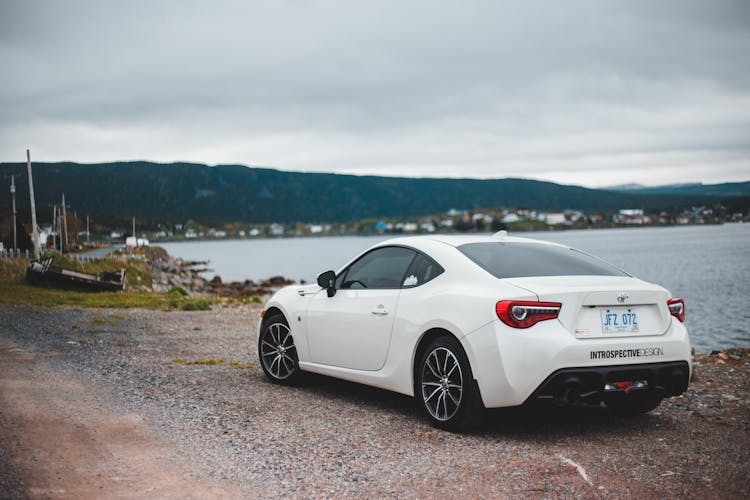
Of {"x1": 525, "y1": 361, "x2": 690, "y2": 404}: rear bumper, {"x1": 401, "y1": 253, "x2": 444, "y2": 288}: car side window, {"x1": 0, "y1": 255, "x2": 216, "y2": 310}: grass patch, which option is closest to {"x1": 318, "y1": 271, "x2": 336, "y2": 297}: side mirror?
{"x1": 401, "y1": 253, "x2": 444, "y2": 288}: car side window

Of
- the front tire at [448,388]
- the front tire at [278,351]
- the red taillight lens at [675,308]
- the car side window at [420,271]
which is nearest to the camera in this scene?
the front tire at [448,388]

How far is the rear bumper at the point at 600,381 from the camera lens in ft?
17.6

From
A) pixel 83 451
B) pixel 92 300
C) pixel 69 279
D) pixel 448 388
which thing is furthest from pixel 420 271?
pixel 69 279

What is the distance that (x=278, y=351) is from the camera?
8.23m

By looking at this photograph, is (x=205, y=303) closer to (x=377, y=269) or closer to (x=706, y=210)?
(x=377, y=269)

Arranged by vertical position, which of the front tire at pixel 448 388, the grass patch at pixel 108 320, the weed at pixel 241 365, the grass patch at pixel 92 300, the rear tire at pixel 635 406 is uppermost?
the front tire at pixel 448 388

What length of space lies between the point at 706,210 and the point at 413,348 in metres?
154

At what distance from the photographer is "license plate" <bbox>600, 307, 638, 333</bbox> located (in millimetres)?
5590

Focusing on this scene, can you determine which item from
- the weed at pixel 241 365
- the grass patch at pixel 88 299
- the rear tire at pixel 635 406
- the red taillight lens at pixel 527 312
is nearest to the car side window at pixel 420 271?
the red taillight lens at pixel 527 312

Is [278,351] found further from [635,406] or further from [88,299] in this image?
[88,299]

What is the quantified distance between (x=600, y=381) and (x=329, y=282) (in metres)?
3.04

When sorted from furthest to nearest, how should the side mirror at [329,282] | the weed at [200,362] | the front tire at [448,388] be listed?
the weed at [200,362]
the side mirror at [329,282]
the front tire at [448,388]

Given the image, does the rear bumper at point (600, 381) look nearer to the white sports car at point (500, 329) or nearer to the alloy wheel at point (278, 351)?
the white sports car at point (500, 329)

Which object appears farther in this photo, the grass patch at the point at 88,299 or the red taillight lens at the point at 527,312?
the grass patch at the point at 88,299
